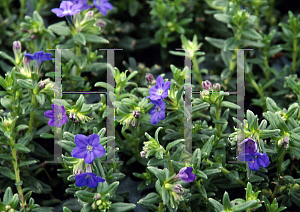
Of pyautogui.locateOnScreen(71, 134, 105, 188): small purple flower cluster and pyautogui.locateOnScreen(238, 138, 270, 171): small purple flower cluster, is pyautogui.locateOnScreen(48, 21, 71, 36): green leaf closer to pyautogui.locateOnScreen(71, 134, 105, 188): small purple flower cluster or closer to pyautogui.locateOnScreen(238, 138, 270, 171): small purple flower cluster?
pyautogui.locateOnScreen(71, 134, 105, 188): small purple flower cluster

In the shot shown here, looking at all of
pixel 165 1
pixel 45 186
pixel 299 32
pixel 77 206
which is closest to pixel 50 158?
pixel 45 186

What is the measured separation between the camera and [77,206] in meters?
Answer: 2.44

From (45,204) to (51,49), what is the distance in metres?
1.22

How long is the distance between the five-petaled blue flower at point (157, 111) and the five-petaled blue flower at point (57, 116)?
1.86 ft

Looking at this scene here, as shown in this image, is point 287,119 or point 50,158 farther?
point 50,158

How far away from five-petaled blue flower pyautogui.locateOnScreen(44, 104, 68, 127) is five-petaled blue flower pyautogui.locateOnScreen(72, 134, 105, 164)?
1.11ft

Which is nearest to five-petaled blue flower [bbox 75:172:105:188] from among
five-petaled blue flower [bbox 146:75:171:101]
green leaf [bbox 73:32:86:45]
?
five-petaled blue flower [bbox 146:75:171:101]

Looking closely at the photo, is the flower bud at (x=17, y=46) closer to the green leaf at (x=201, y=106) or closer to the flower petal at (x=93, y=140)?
the flower petal at (x=93, y=140)

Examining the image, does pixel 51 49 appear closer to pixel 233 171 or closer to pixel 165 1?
pixel 165 1

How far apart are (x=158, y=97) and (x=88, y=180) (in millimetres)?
644

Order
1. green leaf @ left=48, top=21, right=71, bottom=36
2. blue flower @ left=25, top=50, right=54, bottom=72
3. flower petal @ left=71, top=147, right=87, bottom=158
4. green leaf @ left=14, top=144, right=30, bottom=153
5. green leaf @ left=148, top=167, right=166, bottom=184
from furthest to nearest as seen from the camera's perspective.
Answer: green leaf @ left=48, top=21, right=71, bottom=36, blue flower @ left=25, top=50, right=54, bottom=72, green leaf @ left=14, top=144, right=30, bottom=153, green leaf @ left=148, top=167, right=166, bottom=184, flower petal @ left=71, top=147, right=87, bottom=158

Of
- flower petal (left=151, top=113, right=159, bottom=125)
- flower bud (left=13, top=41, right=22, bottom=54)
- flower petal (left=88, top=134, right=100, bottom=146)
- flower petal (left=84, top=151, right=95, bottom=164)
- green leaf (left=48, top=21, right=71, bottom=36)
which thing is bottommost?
flower petal (left=84, top=151, right=95, bottom=164)

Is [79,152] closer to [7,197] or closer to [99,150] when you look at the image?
[99,150]

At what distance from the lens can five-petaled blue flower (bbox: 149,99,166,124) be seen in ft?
Answer: 7.26
